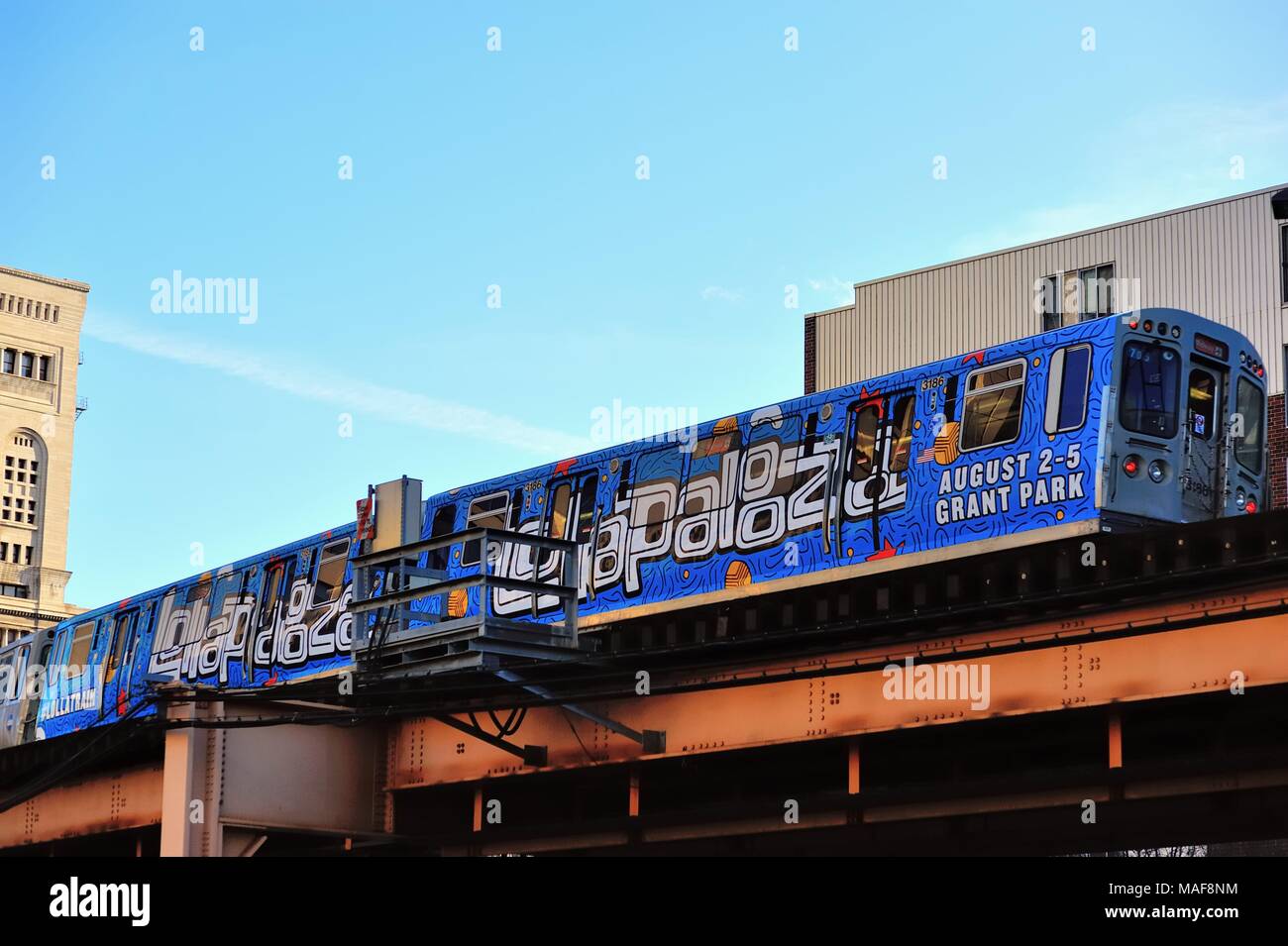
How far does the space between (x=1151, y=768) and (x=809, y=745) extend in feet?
12.6

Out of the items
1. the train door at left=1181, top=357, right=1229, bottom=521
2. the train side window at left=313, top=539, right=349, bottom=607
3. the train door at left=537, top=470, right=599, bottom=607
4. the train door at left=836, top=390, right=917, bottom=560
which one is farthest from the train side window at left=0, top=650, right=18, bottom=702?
the train door at left=1181, top=357, right=1229, bottom=521

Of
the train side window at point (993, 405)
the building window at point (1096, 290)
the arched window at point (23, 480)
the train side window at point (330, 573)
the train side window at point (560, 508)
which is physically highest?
the arched window at point (23, 480)

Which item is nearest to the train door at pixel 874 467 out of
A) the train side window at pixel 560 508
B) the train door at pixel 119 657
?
the train side window at pixel 560 508

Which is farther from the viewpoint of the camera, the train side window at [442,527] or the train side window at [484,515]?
the train side window at [442,527]

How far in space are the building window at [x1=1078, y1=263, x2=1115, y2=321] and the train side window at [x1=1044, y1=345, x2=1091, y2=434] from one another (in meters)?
33.3

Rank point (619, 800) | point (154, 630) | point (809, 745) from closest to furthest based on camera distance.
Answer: point (809, 745)
point (619, 800)
point (154, 630)

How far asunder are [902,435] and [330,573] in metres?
9.92

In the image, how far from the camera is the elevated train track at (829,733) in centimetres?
1549

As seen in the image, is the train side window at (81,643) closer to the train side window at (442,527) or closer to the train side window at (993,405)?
the train side window at (442,527)

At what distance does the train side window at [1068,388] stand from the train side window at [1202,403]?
5.99 ft

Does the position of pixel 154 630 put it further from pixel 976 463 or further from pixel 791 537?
pixel 976 463

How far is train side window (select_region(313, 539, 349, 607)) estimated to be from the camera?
2658 cm
